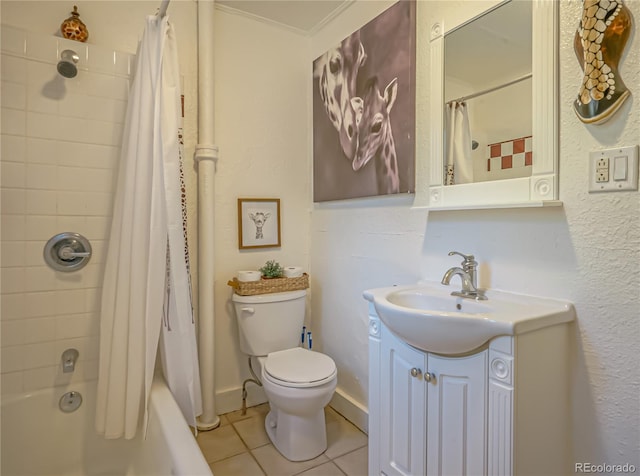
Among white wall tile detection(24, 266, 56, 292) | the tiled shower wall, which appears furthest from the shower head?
white wall tile detection(24, 266, 56, 292)

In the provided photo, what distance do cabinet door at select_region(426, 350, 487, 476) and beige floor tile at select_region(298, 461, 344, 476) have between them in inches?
24.5

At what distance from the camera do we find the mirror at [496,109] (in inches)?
48.1

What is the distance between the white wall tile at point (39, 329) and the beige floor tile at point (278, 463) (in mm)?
1112

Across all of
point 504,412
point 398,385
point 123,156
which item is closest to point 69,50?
point 123,156

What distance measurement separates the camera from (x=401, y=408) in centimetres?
133

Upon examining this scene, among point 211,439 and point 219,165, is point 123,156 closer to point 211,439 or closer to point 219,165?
point 219,165

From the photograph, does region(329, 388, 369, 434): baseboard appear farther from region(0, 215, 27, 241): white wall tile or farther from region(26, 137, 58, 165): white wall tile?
region(26, 137, 58, 165): white wall tile

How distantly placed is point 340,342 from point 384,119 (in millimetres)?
1296

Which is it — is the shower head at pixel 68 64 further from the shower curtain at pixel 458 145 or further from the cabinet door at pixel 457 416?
the cabinet door at pixel 457 416

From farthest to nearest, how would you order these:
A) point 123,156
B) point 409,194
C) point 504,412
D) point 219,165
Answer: point 219,165
point 409,194
point 123,156
point 504,412

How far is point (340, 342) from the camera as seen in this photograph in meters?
2.22

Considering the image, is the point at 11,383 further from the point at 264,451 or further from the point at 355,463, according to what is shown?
the point at 355,463

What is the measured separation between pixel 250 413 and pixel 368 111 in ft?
6.16

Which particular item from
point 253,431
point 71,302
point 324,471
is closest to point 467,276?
point 324,471
